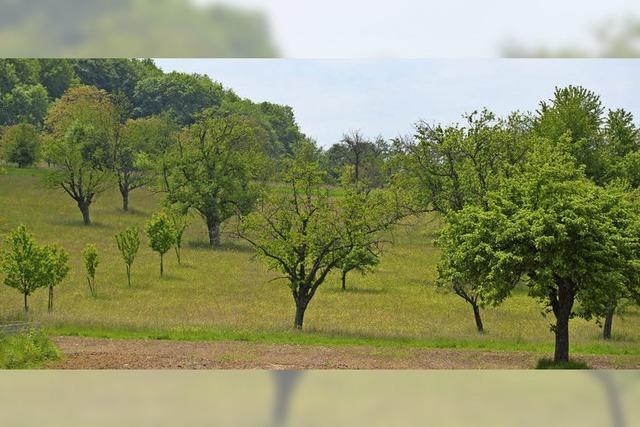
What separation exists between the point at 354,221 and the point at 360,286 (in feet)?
5.19

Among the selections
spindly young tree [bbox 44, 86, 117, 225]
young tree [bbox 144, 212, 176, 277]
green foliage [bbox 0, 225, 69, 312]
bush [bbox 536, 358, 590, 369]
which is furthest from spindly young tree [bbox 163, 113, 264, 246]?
bush [bbox 536, 358, 590, 369]

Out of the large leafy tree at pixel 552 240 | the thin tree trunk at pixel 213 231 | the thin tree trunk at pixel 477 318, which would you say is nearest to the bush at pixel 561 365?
the large leafy tree at pixel 552 240

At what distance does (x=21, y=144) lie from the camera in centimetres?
1945

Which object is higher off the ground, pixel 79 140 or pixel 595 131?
pixel 595 131

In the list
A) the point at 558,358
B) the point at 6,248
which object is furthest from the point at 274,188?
the point at 558,358

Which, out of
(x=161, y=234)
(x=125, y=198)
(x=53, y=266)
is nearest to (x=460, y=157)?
(x=161, y=234)

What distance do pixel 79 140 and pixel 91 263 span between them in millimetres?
2846

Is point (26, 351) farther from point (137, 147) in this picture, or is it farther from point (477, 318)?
point (477, 318)

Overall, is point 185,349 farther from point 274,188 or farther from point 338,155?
point 338,155

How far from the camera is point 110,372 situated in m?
15.7

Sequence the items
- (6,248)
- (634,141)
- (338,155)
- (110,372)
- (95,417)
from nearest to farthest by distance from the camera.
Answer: (95,417)
(110,372)
(6,248)
(338,155)
(634,141)

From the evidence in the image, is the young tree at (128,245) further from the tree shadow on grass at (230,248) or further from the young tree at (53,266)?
the tree shadow on grass at (230,248)

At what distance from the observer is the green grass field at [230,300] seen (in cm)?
1823

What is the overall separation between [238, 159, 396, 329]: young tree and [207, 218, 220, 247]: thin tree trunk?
74 cm
